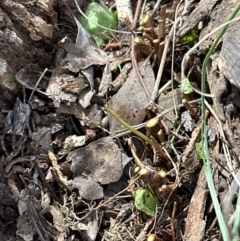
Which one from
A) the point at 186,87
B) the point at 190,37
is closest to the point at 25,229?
the point at 186,87

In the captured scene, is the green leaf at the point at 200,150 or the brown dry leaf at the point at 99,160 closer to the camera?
the green leaf at the point at 200,150

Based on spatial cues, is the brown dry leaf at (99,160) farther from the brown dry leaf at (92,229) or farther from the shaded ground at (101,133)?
the brown dry leaf at (92,229)

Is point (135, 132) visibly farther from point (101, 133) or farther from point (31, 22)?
point (31, 22)

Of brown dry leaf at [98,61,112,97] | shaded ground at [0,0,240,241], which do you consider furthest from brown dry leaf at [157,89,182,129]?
brown dry leaf at [98,61,112,97]

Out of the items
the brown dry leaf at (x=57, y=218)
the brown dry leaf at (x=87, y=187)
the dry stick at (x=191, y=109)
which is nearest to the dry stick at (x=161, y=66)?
the dry stick at (x=191, y=109)

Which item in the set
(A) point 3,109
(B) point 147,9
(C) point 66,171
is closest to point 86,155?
(C) point 66,171

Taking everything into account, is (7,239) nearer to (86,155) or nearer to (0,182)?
(0,182)
